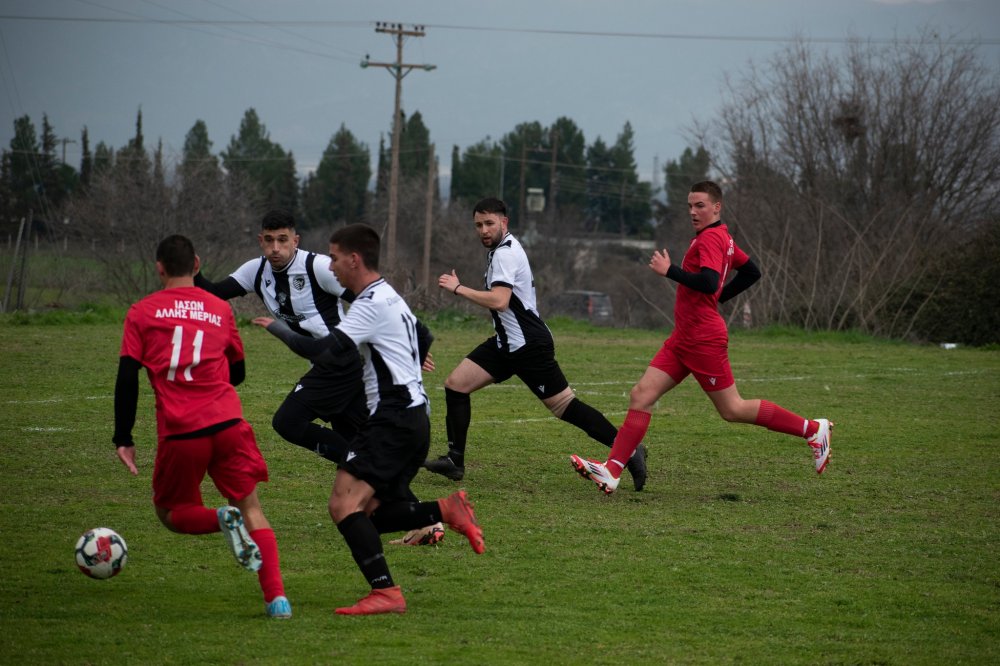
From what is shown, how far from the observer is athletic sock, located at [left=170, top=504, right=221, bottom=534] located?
Answer: 17.2 ft

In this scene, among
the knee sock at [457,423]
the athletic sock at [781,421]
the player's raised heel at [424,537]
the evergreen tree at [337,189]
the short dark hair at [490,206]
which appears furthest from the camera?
the evergreen tree at [337,189]

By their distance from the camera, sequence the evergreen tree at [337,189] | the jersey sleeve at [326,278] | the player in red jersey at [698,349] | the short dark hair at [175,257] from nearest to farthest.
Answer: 1. the short dark hair at [175,257]
2. the jersey sleeve at [326,278]
3. the player in red jersey at [698,349]
4. the evergreen tree at [337,189]

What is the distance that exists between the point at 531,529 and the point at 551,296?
38.2 m

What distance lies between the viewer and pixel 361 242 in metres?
5.42

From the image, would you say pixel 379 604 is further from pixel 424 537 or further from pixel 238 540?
pixel 424 537

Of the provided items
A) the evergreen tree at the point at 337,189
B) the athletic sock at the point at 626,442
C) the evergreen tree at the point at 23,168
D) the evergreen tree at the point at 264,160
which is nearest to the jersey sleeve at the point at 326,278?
the athletic sock at the point at 626,442

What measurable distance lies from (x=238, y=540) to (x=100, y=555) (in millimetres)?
820

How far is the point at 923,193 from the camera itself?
3253cm

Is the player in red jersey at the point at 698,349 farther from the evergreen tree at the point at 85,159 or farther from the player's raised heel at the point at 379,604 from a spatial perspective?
the evergreen tree at the point at 85,159

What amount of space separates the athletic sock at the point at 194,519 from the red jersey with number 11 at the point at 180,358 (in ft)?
1.28

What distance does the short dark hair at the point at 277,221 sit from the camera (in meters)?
7.64

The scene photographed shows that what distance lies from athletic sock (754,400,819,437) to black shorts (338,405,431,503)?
3.60m

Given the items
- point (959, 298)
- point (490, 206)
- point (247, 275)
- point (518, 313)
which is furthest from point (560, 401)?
point (959, 298)

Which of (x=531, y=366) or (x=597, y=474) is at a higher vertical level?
(x=531, y=366)
